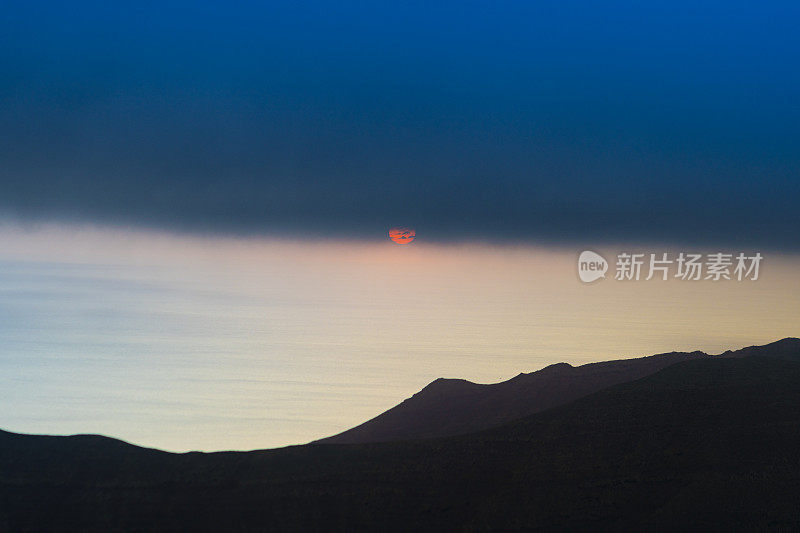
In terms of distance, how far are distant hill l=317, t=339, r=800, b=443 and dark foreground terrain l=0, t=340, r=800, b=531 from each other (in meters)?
58.0

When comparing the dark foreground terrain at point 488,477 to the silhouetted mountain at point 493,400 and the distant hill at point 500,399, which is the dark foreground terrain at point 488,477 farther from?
the silhouetted mountain at point 493,400

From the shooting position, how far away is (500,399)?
17962 centimetres

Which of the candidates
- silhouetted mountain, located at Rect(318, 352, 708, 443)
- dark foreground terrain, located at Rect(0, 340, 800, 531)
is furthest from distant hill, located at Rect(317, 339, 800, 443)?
dark foreground terrain, located at Rect(0, 340, 800, 531)

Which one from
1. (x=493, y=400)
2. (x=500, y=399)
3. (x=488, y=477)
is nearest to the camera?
(x=488, y=477)

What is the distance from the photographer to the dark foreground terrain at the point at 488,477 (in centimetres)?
8600

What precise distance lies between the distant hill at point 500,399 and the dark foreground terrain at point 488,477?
5798 centimetres

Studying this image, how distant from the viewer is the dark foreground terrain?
8600 centimetres

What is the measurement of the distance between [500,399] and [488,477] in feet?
282

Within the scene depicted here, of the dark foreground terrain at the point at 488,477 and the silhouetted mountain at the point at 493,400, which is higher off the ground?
the silhouetted mountain at the point at 493,400

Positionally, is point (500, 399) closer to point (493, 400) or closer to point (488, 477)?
point (493, 400)

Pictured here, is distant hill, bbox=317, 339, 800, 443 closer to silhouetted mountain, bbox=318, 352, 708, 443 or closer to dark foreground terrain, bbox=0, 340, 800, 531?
silhouetted mountain, bbox=318, 352, 708, 443

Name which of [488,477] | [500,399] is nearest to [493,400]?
[500,399]

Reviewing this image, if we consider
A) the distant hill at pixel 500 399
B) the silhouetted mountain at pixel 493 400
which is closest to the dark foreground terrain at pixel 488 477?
the distant hill at pixel 500 399

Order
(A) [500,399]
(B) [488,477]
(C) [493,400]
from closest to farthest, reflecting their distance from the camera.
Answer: (B) [488,477] < (A) [500,399] < (C) [493,400]
